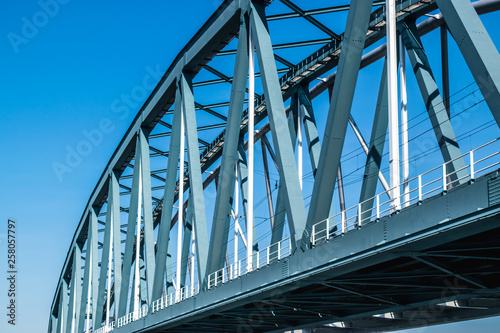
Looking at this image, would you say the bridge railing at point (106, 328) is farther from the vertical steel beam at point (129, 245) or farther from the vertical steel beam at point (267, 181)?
the vertical steel beam at point (267, 181)

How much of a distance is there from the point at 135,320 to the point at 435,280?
25035mm

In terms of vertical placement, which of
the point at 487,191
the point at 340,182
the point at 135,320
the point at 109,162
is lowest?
the point at 487,191

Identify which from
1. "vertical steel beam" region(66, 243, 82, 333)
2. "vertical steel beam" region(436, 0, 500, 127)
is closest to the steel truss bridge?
"vertical steel beam" region(436, 0, 500, 127)

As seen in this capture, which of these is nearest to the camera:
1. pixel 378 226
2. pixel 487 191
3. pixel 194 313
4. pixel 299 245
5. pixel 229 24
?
pixel 487 191

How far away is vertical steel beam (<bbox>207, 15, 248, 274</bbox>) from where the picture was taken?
30.8m

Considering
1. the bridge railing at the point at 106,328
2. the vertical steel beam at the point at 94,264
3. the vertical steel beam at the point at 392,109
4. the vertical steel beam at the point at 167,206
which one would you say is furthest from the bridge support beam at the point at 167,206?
the vertical steel beam at the point at 392,109

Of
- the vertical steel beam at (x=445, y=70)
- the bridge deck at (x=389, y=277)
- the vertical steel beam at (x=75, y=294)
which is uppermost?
the vertical steel beam at (x=75, y=294)

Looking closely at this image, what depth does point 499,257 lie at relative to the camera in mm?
19172

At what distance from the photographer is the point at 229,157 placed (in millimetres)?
31062

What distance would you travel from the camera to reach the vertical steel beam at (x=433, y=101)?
2653 cm

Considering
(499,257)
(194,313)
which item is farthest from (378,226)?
(194,313)

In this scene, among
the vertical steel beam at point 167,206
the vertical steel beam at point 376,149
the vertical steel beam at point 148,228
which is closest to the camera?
the vertical steel beam at point 376,149

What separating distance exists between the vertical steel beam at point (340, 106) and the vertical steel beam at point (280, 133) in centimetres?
201

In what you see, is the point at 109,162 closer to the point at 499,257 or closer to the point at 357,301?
the point at 357,301
